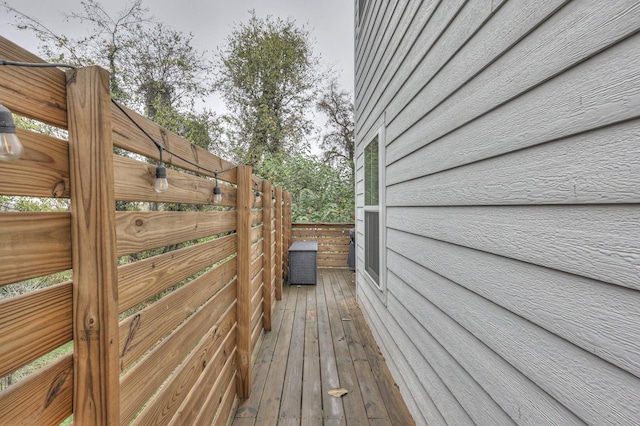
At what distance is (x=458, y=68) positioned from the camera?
1.28m

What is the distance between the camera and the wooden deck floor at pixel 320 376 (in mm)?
1847

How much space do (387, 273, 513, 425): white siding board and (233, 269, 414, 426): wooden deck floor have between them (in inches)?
16.4

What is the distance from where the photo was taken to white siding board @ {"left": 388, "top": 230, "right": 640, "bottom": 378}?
61 centimetres

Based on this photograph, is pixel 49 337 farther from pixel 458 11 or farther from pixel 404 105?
pixel 404 105

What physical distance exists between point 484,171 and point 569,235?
0.42 m

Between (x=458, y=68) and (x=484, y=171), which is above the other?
(x=458, y=68)

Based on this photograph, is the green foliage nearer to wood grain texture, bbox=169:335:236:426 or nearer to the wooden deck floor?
the wooden deck floor

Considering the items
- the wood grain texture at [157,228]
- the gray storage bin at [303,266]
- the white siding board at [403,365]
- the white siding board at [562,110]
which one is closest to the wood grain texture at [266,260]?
the white siding board at [403,365]

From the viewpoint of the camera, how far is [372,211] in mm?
3172

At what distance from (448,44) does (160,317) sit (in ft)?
5.26

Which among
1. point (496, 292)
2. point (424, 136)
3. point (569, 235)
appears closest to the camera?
point (569, 235)

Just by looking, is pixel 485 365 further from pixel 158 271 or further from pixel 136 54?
pixel 136 54

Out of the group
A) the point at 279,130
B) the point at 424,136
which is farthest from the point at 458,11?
the point at 279,130

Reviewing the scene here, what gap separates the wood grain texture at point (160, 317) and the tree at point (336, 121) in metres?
8.77
